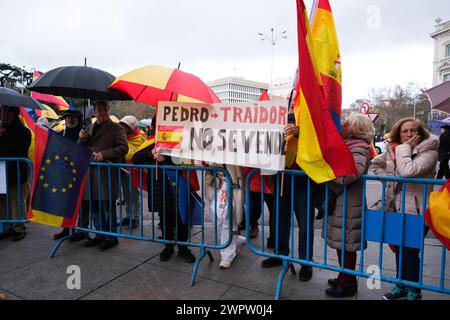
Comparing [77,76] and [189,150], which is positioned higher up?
[77,76]

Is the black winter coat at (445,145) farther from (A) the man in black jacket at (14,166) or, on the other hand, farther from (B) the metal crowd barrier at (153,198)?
(A) the man in black jacket at (14,166)

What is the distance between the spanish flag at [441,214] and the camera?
7.15 feet

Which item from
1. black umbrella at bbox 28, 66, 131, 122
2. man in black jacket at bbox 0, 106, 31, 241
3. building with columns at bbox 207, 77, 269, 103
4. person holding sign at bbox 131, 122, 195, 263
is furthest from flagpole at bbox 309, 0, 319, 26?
building with columns at bbox 207, 77, 269, 103

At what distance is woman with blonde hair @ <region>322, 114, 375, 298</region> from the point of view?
2822mm

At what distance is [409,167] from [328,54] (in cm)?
119

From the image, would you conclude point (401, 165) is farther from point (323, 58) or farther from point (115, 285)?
point (115, 285)

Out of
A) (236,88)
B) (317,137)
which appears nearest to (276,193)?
(317,137)

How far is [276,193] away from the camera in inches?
126

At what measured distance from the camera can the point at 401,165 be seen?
9.02ft

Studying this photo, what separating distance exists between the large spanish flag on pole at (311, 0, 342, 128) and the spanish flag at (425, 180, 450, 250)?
36.2 inches

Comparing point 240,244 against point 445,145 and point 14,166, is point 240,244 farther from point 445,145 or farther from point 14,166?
point 445,145
